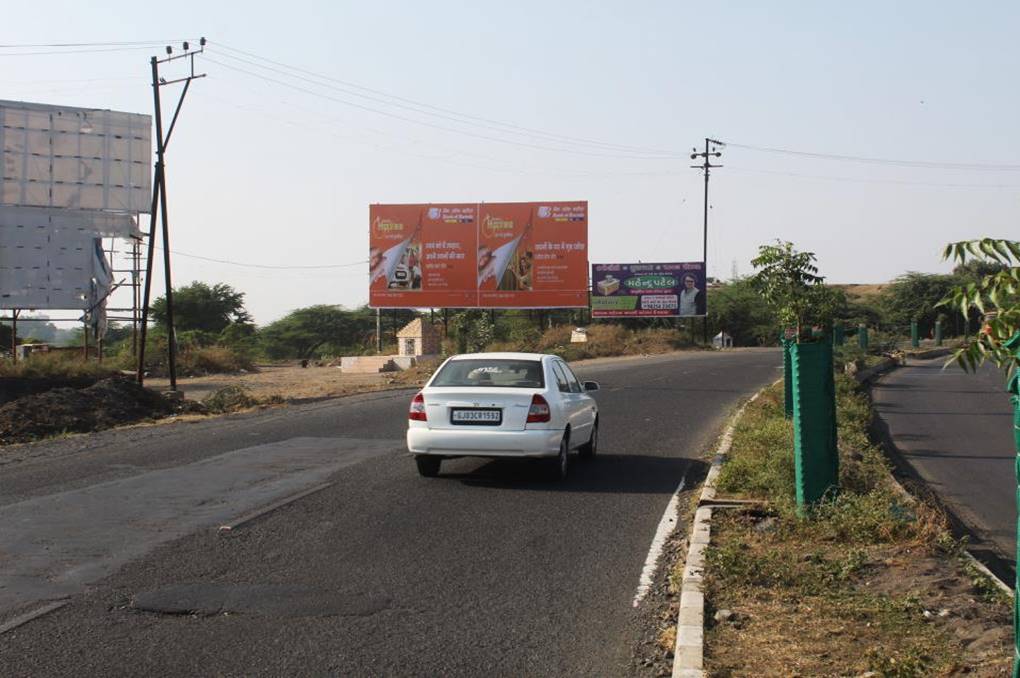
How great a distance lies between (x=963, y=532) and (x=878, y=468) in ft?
5.11

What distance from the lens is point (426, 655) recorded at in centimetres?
573

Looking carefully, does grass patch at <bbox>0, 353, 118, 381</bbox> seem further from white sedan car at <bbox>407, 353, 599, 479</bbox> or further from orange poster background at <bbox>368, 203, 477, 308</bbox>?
orange poster background at <bbox>368, 203, 477, 308</bbox>

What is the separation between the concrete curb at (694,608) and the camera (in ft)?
17.4

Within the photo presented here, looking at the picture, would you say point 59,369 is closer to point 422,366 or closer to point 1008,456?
point 422,366

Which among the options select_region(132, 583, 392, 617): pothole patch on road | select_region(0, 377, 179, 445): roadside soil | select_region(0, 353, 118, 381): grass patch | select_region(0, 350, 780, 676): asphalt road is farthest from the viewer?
select_region(0, 353, 118, 381): grass patch

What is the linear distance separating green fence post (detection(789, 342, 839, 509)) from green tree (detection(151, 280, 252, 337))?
69.9 metres

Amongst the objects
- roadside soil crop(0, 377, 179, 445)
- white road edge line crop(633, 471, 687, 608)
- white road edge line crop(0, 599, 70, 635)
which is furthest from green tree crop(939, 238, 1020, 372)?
roadside soil crop(0, 377, 179, 445)

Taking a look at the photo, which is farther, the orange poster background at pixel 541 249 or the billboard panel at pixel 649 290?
the billboard panel at pixel 649 290

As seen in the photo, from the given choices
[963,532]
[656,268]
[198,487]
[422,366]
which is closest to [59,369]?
[422,366]

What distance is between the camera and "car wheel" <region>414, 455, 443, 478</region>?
478 inches

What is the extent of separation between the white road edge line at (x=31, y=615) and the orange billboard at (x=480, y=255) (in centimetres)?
4531

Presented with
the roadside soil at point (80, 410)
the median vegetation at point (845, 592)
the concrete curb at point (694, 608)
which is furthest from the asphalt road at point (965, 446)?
the roadside soil at point (80, 410)

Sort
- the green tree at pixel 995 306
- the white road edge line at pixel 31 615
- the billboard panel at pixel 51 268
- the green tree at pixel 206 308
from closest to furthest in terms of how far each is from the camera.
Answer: the green tree at pixel 995 306 → the white road edge line at pixel 31 615 → the billboard panel at pixel 51 268 → the green tree at pixel 206 308

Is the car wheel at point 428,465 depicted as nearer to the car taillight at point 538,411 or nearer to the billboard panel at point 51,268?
the car taillight at point 538,411
